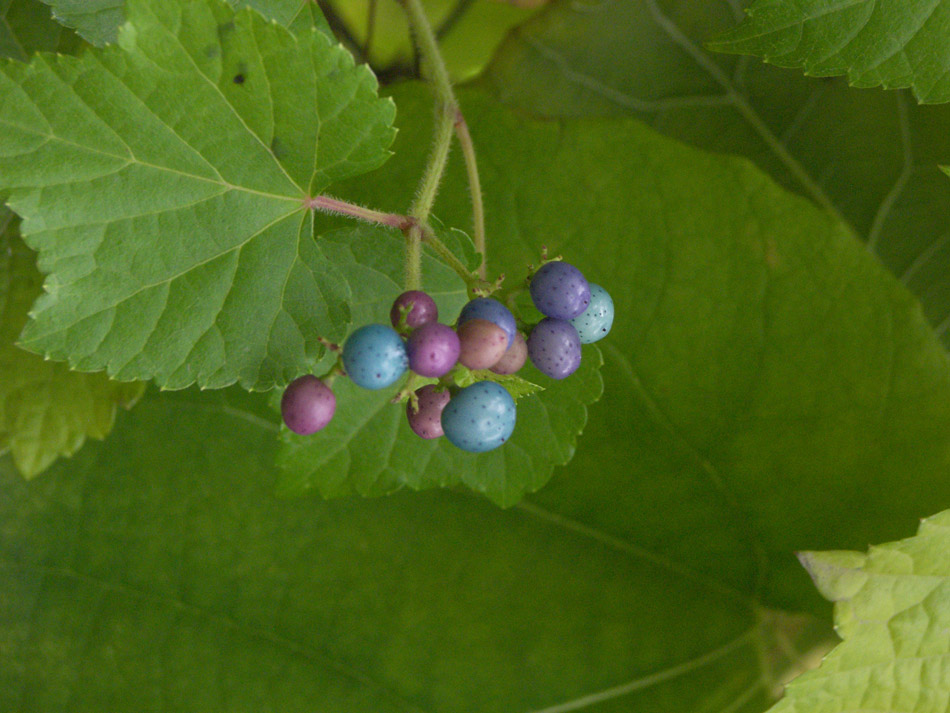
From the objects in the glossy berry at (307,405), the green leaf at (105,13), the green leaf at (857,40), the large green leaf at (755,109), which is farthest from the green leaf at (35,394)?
the green leaf at (857,40)

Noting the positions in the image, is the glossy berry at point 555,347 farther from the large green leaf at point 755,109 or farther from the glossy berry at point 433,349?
the large green leaf at point 755,109

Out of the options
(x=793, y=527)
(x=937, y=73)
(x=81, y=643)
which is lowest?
(x=81, y=643)

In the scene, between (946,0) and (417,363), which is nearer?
(417,363)

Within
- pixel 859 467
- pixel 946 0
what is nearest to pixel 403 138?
pixel 946 0

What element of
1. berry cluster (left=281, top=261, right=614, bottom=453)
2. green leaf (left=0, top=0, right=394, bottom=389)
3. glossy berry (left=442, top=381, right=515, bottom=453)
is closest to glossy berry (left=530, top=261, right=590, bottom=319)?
berry cluster (left=281, top=261, right=614, bottom=453)

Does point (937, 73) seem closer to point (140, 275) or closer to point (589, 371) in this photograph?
point (589, 371)

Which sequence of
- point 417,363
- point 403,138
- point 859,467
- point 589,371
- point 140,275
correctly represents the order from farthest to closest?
point 859,467, point 403,138, point 589,371, point 140,275, point 417,363
